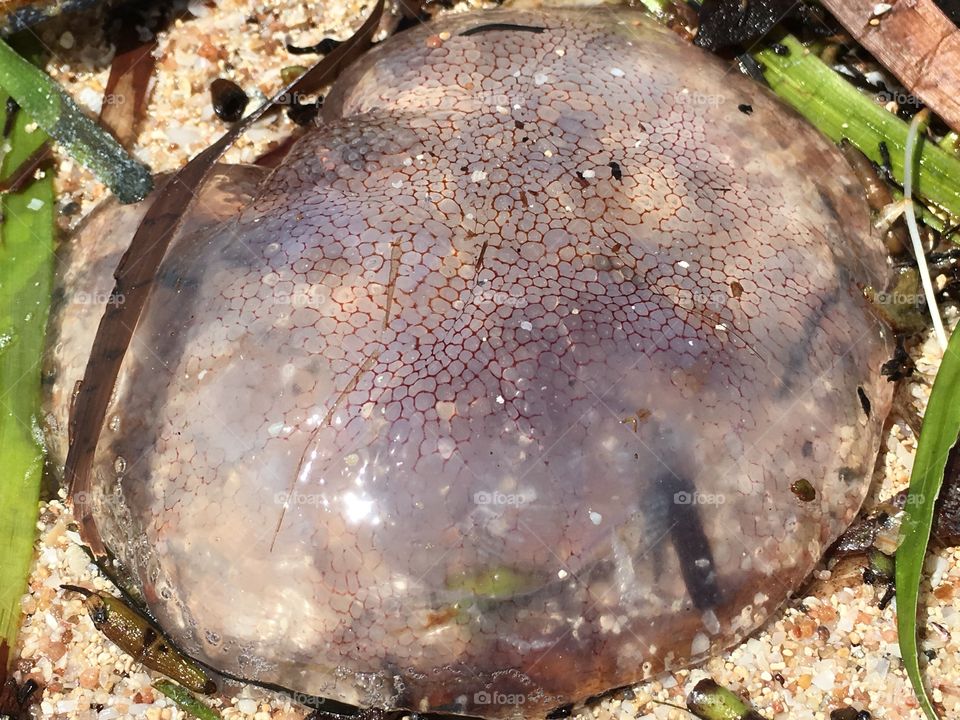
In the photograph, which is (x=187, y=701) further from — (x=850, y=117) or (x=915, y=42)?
(x=915, y=42)

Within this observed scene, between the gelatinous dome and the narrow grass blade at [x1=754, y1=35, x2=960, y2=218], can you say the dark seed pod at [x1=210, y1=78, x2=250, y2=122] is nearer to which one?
the gelatinous dome

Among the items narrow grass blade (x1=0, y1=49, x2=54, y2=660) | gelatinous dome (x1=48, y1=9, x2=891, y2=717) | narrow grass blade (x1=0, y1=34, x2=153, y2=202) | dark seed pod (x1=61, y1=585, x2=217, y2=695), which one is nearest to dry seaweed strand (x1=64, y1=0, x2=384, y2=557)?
gelatinous dome (x1=48, y1=9, x2=891, y2=717)

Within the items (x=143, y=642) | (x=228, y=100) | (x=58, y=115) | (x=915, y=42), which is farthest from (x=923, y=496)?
(x=58, y=115)

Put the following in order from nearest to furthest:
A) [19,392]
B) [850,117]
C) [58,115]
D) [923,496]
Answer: [923,496] < [19,392] < [850,117] < [58,115]

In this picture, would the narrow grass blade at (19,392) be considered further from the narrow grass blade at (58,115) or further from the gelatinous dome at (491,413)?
the gelatinous dome at (491,413)

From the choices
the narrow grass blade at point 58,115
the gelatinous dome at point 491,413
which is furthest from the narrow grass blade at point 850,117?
the narrow grass blade at point 58,115

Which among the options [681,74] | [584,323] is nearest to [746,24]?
[681,74]

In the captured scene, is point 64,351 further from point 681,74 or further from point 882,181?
point 882,181
